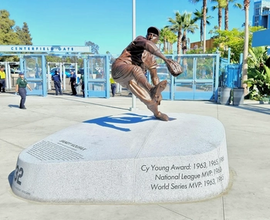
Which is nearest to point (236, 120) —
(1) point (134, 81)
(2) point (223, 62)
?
(1) point (134, 81)

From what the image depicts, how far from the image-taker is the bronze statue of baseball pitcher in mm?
4459

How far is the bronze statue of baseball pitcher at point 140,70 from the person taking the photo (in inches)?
176

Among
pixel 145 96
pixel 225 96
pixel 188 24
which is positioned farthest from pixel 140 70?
pixel 188 24

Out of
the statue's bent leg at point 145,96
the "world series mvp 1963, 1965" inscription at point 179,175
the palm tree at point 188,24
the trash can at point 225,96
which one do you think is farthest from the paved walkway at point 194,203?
the palm tree at point 188,24

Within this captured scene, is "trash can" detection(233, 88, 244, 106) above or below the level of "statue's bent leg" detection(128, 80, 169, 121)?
below

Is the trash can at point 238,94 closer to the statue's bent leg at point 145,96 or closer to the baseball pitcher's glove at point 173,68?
the statue's bent leg at point 145,96

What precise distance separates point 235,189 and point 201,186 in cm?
66

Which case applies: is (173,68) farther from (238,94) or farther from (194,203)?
(238,94)

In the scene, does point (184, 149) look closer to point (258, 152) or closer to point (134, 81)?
point (134, 81)

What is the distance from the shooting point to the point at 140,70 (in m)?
4.72

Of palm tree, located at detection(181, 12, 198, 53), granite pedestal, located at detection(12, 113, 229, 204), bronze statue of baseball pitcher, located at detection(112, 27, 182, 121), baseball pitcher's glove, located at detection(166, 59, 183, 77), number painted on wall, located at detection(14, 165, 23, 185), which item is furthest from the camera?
palm tree, located at detection(181, 12, 198, 53)

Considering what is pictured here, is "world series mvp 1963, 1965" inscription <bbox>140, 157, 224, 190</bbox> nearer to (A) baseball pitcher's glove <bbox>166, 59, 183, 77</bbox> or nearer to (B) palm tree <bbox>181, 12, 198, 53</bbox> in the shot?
(A) baseball pitcher's glove <bbox>166, 59, 183, 77</bbox>

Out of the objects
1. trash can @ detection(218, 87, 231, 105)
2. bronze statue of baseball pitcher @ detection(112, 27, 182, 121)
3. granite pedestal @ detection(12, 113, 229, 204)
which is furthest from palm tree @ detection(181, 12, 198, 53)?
granite pedestal @ detection(12, 113, 229, 204)

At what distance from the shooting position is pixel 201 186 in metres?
3.54
